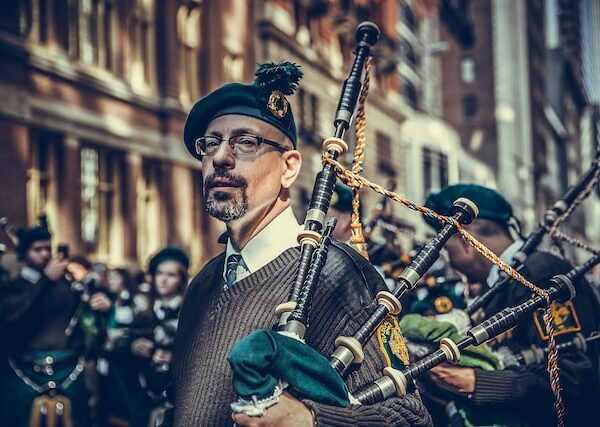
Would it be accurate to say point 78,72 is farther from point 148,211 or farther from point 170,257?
point 170,257

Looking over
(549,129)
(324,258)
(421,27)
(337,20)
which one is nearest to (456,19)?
(421,27)

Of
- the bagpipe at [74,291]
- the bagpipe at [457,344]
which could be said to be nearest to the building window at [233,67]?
the bagpipe at [74,291]

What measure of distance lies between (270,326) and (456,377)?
1464mm

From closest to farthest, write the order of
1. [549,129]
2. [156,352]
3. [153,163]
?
[156,352] → [153,163] → [549,129]

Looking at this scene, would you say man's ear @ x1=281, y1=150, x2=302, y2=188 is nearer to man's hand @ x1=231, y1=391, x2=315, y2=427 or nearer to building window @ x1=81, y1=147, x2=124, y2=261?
man's hand @ x1=231, y1=391, x2=315, y2=427

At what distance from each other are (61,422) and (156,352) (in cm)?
99

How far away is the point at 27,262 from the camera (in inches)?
318

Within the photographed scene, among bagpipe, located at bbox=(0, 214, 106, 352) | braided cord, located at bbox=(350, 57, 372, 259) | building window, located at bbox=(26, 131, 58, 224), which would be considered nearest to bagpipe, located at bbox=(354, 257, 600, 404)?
braided cord, located at bbox=(350, 57, 372, 259)

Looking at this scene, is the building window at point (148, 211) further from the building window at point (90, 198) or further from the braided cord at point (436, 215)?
the braided cord at point (436, 215)

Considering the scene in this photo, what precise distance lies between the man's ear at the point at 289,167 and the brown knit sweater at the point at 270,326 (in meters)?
0.26

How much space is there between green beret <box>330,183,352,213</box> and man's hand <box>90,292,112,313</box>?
2.90 meters

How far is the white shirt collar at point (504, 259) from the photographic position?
4.76 meters

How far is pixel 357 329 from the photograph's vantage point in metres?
2.83

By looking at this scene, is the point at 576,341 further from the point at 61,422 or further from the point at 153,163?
the point at 153,163
